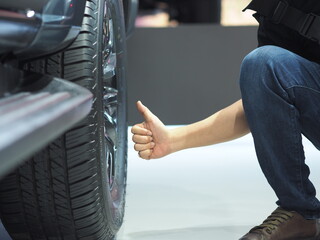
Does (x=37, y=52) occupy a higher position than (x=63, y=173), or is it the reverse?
(x=37, y=52)

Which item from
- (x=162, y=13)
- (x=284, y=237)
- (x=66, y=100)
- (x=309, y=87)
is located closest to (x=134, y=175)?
(x=284, y=237)

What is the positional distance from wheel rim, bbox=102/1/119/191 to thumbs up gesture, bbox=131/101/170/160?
0.07 metres

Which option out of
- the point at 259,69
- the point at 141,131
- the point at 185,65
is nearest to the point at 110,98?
the point at 141,131

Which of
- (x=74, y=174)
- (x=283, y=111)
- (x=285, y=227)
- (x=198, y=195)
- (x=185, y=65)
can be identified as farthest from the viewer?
(x=185, y=65)

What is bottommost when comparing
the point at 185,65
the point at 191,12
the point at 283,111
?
the point at 191,12

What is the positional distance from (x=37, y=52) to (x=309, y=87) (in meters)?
0.70

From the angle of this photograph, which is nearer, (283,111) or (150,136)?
(283,111)

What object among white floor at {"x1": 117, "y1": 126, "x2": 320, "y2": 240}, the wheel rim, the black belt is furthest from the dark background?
the black belt

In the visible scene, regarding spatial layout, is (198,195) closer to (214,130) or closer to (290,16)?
(214,130)

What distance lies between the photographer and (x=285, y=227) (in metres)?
1.76

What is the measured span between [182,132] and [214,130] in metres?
0.08

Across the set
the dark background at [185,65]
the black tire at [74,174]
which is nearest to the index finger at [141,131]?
the black tire at [74,174]

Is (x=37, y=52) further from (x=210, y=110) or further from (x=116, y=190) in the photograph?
(x=210, y=110)

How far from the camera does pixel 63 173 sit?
4.70ft
